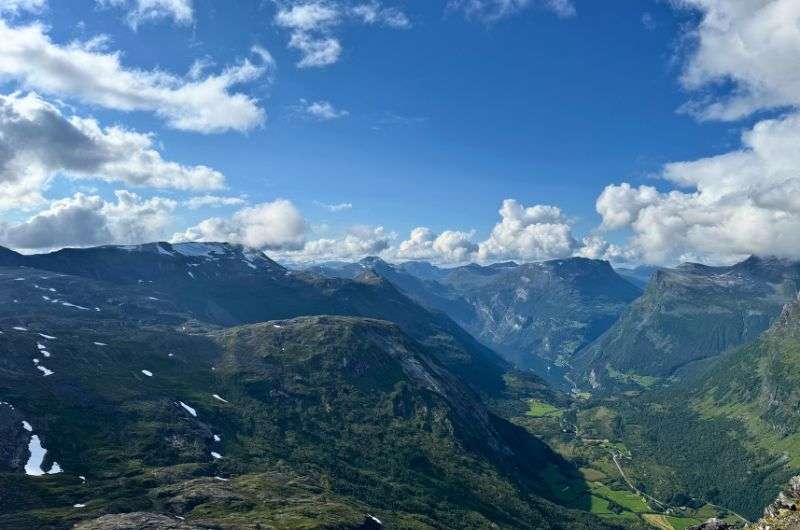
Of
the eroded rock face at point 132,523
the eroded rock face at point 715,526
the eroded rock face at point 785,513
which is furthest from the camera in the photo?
the eroded rock face at point 132,523

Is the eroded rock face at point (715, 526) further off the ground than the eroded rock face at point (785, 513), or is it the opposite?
the eroded rock face at point (785, 513)

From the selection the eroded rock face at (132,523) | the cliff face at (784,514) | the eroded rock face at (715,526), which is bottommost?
the eroded rock face at (132,523)

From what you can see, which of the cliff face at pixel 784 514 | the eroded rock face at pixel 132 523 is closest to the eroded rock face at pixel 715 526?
the cliff face at pixel 784 514

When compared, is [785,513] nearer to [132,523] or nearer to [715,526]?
[715,526]

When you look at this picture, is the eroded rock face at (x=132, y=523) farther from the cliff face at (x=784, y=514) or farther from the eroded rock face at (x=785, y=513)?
the eroded rock face at (x=785, y=513)

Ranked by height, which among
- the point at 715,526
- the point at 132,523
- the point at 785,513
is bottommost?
the point at 132,523

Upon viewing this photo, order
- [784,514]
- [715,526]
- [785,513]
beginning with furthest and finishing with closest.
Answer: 1. [715,526]
2. [785,513]
3. [784,514]

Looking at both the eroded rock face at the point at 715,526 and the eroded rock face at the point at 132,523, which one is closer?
the eroded rock face at the point at 715,526

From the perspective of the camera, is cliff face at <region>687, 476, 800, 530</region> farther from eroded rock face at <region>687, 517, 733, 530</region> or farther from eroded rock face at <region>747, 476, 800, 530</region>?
eroded rock face at <region>687, 517, 733, 530</region>

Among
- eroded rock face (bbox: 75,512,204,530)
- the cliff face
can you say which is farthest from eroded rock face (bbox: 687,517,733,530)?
eroded rock face (bbox: 75,512,204,530)

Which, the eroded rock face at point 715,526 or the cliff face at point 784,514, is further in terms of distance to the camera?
the eroded rock face at point 715,526

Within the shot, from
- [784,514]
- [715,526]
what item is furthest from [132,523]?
[784,514]

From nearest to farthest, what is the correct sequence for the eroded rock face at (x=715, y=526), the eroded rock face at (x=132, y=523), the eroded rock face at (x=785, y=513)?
the eroded rock face at (x=785, y=513) < the eroded rock face at (x=715, y=526) < the eroded rock face at (x=132, y=523)

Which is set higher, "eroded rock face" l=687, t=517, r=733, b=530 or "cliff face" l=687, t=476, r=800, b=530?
"cliff face" l=687, t=476, r=800, b=530
